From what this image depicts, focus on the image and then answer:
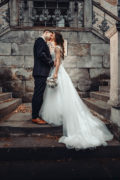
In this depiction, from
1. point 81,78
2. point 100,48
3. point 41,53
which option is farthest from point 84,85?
point 41,53

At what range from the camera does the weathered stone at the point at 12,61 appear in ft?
21.4

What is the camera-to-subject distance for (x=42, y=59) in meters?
3.53

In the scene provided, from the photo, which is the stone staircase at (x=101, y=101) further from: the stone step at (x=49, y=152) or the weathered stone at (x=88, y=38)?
the weathered stone at (x=88, y=38)

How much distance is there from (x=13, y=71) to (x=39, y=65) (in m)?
3.34

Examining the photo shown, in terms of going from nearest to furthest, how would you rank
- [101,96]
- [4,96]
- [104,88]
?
1. [101,96]
2. [4,96]
3. [104,88]

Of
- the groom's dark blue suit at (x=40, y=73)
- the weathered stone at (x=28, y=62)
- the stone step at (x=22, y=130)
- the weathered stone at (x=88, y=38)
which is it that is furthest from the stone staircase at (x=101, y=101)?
the weathered stone at (x=28, y=62)

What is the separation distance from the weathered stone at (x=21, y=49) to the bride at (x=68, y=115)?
320cm

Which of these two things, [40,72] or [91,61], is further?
[91,61]

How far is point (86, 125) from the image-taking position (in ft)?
10.5

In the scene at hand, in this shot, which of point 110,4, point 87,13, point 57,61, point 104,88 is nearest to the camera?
point 57,61

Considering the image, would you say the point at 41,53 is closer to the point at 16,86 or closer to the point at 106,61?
the point at 16,86

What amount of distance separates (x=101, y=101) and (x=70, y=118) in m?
2.14

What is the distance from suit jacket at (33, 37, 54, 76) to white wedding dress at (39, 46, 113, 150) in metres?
0.18

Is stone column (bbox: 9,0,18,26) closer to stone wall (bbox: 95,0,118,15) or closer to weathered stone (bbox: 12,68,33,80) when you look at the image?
weathered stone (bbox: 12,68,33,80)
